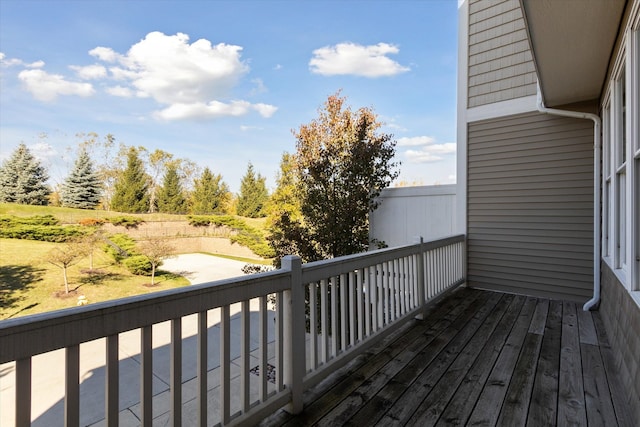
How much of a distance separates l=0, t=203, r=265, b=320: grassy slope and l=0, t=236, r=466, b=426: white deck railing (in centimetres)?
618

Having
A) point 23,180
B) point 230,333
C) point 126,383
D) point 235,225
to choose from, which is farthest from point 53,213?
point 230,333

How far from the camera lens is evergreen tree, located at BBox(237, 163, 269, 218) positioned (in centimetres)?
2056

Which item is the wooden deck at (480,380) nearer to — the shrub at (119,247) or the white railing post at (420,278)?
the white railing post at (420,278)

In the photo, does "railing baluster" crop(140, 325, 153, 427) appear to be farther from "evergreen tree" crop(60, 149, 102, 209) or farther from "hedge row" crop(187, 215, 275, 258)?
"evergreen tree" crop(60, 149, 102, 209)

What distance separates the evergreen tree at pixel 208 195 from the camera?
20.8 metres

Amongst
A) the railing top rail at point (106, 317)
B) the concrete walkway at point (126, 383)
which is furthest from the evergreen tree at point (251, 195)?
the railing top rail at point (106, 317)

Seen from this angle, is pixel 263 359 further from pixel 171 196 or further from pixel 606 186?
pixel 171 196

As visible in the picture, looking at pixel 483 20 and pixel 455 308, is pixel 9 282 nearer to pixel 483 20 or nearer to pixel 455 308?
pixel 455 308

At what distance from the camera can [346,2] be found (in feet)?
24.9

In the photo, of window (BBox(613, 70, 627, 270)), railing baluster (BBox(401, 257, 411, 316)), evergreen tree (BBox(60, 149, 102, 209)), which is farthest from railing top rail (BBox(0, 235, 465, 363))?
evergreen tree (BBox(60, 149, 102, 209))

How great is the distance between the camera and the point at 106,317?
1.09 meters

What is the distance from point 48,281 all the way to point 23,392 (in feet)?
37.6

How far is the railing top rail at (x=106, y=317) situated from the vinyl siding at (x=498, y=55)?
4.63 meters

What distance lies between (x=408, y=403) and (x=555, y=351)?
1.60m
